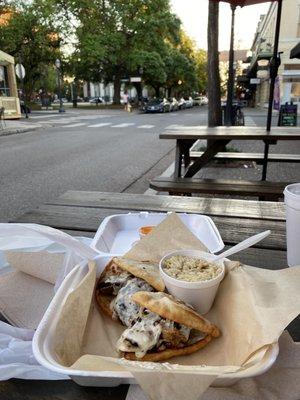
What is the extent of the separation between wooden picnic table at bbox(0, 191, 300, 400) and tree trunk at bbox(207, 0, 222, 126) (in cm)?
583

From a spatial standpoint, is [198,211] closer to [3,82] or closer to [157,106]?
[3,82]

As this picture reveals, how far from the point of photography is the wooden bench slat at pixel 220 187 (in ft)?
11.6

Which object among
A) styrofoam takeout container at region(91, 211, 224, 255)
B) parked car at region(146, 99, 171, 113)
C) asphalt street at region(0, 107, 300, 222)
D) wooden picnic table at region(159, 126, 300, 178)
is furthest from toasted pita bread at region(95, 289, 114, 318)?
parked car at region(146, 99, 171, 113)

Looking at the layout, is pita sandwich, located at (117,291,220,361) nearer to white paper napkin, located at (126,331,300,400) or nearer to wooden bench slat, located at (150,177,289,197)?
white paper napkin, located at (126,331,300,400)

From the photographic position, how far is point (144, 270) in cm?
95

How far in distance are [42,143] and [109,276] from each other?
10.8 meters

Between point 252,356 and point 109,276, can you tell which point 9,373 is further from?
point 252,356

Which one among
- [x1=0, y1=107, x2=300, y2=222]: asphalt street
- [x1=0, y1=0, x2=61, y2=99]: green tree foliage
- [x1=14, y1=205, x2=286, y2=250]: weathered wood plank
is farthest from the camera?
[x1=0, y1=0, x2=61, y2=99]: green tree foliage

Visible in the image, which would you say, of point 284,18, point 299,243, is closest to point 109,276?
point 299,243

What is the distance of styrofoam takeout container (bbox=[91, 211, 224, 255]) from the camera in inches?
56.8

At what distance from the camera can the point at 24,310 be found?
0.95m

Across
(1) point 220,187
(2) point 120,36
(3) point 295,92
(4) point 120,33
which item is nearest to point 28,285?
(1) point 220,187

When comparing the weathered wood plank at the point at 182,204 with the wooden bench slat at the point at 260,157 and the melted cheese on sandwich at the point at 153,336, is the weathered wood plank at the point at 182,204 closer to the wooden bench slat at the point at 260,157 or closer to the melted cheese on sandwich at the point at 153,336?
the melted cheese on sandwich at the point at 153,336

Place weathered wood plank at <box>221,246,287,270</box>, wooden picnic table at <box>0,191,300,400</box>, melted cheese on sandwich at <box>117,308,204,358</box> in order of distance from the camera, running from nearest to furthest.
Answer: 1. melted cheese on sandwich at <box>117,308,204,358</box>
2. weathered wood plank at <box>221,246,287,270</box>
3. wooden picnic table at <box>0,191,300,400</box>
